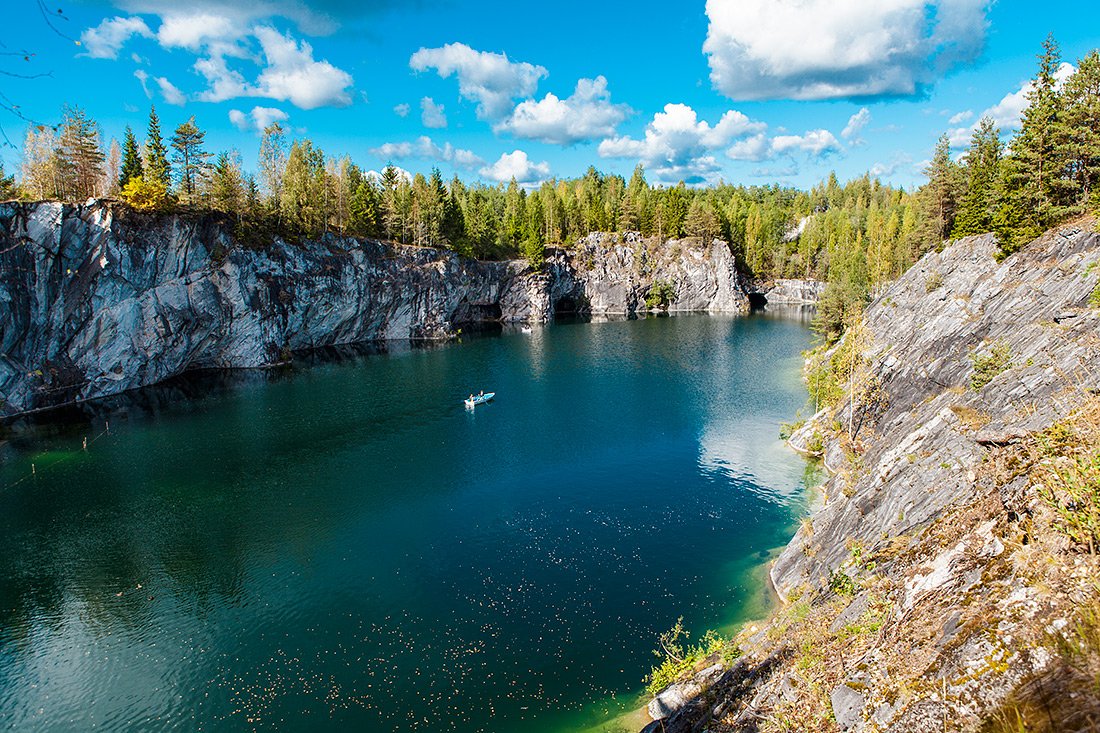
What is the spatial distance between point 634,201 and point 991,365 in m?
116

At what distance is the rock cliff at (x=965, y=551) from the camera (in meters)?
7.34

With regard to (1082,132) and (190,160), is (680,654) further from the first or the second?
(190,160)

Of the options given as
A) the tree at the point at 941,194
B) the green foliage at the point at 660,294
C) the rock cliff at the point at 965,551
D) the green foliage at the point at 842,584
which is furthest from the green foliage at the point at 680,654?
the green foliage at the point at 660,294

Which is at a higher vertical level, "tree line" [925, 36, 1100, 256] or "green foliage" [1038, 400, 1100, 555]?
"tree line" [925, 36, 1100, 256]

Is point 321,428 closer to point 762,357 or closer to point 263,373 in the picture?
point 263,373

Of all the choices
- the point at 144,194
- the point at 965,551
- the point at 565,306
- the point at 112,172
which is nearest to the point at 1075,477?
the point at 965,551

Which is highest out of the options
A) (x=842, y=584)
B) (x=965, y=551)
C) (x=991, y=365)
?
(x=991, y=365)

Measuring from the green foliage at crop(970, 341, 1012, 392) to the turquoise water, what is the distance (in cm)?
1290

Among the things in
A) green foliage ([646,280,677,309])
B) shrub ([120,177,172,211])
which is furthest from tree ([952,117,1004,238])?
shrub ([120,177,172,211])

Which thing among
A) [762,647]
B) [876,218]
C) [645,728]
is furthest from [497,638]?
[876,218]

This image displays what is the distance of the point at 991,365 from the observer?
22359mm

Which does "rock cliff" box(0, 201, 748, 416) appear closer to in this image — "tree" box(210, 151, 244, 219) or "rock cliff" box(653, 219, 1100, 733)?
"tree" box(210, 151, 244, 219)

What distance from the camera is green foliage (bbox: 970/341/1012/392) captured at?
22.0m

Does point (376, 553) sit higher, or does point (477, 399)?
point (477, 399)
